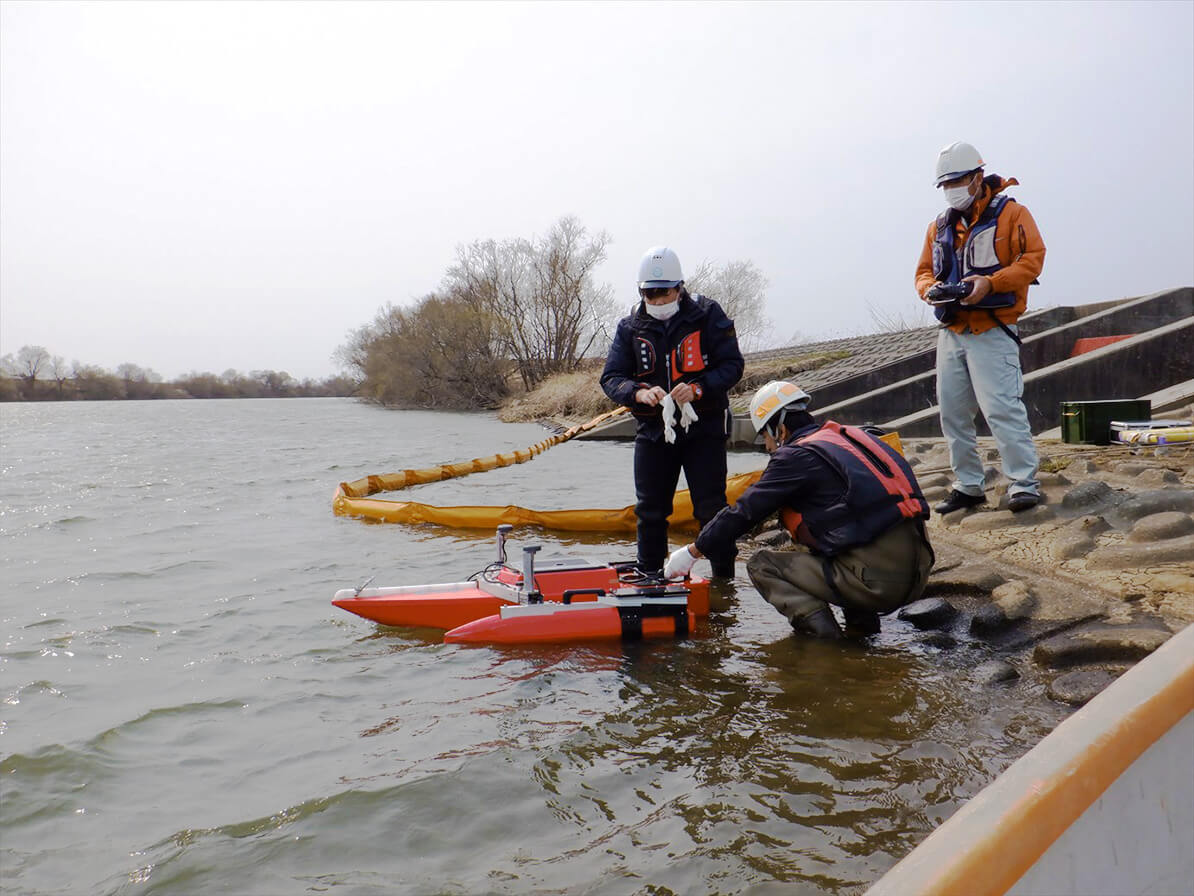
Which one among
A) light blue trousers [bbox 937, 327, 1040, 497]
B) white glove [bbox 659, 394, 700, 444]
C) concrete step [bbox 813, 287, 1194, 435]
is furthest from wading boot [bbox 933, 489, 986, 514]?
concrete step [bbox 813, 287, 1194, 435]

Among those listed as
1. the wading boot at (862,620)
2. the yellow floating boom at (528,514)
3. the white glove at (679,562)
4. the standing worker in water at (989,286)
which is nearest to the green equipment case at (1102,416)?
the standing worker in water at (989,286)

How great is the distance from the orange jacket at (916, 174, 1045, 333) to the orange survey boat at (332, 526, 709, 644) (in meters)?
2.41

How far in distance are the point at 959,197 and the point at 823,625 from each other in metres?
2.82

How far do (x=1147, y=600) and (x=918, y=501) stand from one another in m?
1.17

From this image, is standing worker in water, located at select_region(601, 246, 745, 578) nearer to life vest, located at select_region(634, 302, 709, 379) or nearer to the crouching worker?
life vest, located at select_region(634, 302, 709, 379)

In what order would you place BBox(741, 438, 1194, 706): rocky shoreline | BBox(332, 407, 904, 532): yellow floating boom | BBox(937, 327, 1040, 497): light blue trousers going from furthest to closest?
BBox(332, 407, 904, 532): yellow floating boom, BBox(937, 327, 1040, 497): light blue trousers, BBox(741, 438, 1194, 706): rocky shoreline

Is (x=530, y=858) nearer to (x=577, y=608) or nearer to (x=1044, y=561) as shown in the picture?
(x=577, y=608)

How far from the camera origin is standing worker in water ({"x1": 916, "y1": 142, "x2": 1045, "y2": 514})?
5.21 m

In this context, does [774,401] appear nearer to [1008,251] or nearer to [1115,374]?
[1008,251]

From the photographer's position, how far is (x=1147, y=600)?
4.10m

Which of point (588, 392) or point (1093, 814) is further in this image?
point (588, 392)

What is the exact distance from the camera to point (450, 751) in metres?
3.48

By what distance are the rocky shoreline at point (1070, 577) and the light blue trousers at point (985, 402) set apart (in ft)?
0.85

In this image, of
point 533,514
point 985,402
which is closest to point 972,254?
point 985,402
